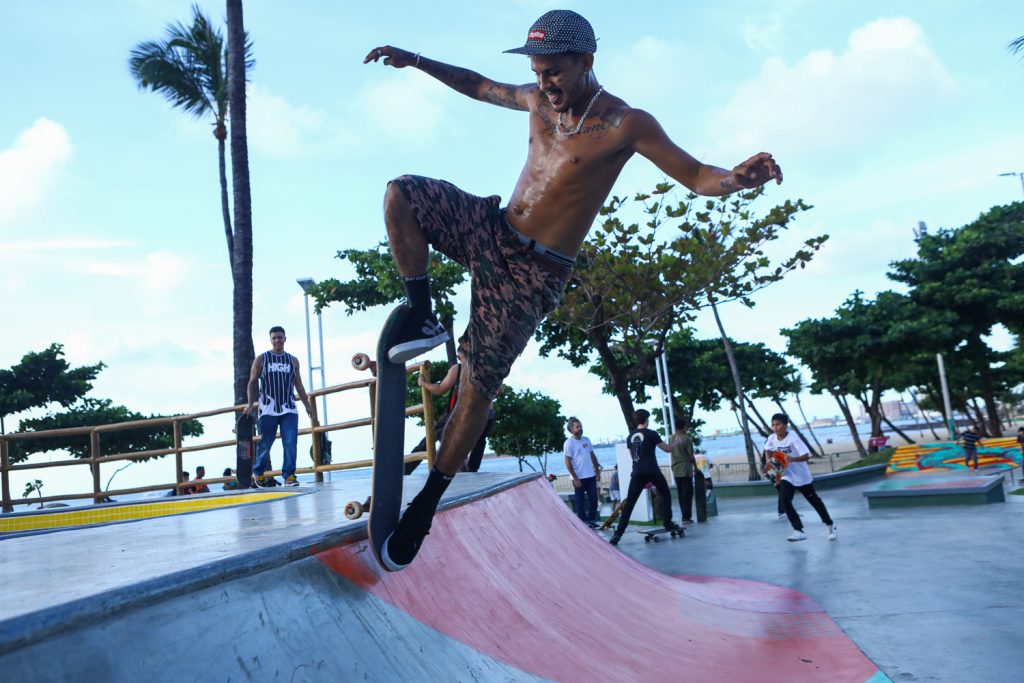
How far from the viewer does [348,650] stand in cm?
206

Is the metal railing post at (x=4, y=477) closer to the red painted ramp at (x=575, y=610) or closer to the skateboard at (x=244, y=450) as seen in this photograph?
the skateboard at (x=244, y=450)

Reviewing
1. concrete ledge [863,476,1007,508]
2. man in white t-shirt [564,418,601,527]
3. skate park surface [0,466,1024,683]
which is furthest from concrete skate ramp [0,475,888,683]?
concrete ledge [863,476,1007,508]

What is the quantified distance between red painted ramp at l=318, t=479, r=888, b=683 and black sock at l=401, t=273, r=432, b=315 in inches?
33.3

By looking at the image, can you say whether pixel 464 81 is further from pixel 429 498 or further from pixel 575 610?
pixel 575 610

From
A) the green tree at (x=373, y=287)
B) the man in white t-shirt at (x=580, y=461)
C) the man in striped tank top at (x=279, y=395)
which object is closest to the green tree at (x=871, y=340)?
the green tree at (x=373, y=287)

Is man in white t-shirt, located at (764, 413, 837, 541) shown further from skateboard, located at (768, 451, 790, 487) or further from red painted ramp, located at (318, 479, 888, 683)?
red painted ramp, located at (318, 479, 888, 683)

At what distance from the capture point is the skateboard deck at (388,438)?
2.59 m

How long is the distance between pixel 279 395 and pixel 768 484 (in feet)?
46.4

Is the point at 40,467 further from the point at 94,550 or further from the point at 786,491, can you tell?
the point at 786,491

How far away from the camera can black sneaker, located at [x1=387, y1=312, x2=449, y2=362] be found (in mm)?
2559

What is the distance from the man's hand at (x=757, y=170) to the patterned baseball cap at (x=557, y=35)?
68 cm

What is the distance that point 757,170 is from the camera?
2271mm

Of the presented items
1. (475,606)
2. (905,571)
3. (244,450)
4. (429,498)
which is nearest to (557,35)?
(429,498)

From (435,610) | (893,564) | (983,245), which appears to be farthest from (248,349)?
(983,245)
